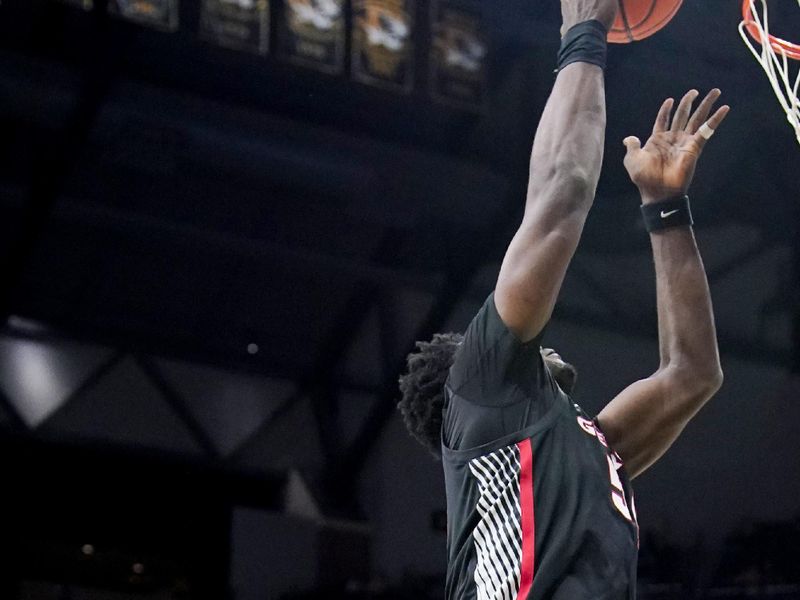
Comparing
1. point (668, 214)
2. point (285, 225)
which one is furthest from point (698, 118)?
point (285, 225)

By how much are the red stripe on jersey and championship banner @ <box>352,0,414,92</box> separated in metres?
4.18

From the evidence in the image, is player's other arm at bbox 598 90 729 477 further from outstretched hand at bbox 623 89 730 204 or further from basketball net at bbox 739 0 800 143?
basketball net at bbox 739 0 800 143

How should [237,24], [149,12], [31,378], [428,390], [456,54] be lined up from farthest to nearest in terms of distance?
[31,378], [456,54], [237,24], [149,12], [428,390]

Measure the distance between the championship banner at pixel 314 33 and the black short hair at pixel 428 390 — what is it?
12.5ft

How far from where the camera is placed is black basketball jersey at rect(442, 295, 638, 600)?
164cm

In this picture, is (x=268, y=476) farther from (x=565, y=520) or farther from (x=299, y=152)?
(x=565, y=520)

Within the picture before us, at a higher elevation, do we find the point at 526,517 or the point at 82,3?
the point at 82,3

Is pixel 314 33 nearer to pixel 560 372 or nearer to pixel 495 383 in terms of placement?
pixel 560 372

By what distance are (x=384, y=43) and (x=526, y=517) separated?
4.34m

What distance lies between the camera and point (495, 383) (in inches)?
66.9

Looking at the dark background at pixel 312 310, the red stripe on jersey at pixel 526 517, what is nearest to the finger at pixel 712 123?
the red stripe on jersey at pixel 526 517

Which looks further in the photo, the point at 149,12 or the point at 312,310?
the point at 312,310

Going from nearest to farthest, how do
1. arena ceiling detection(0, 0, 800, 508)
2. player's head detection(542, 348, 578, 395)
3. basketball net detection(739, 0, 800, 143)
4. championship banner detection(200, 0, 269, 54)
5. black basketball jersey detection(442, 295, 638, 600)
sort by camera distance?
black basketball jersey detection(442, 295, 638, 600) → player's head detection(542, 348, 578, 395) → basketball net detection(739, 0, 800, 143) → championship banner detection(200, 0, 269, 54) → arena ceiling detection(0, 0, 800, 508)

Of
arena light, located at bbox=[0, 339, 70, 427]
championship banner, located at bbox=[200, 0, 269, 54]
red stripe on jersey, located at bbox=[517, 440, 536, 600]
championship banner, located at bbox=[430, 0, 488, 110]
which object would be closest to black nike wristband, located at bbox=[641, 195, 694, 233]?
red stripe on jersey, located at bbox=[517, 440, 536, 600]
